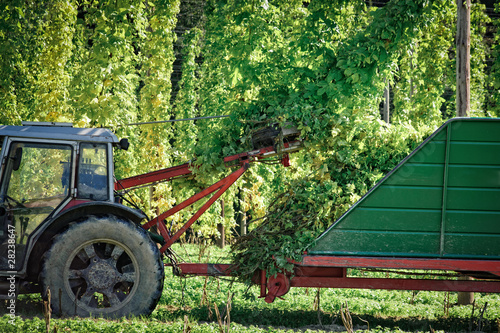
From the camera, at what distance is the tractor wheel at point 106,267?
17.4 feet

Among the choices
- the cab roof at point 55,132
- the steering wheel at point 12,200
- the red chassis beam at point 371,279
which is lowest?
the red chassis beam at point 371,279

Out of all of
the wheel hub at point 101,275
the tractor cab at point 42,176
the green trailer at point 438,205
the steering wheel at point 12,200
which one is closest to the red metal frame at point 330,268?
the green trailer at point 438,205

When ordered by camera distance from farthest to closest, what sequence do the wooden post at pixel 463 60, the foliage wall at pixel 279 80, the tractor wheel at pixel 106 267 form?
the wooden post at pixel 463 60
the foliage wall at pixel 279 80
the tractor wheel at pixel 106 267

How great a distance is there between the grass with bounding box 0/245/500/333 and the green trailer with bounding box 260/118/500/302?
2.56 feet

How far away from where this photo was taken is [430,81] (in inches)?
383

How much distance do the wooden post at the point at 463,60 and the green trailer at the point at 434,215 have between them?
2976 mm

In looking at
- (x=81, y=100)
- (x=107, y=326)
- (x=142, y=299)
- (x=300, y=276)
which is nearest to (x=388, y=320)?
(x=300, y=276)

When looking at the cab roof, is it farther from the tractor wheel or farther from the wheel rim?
the wheel rim

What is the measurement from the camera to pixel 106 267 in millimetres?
5469

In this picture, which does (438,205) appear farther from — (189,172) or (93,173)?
(93,173)

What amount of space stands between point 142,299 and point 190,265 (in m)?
0.70

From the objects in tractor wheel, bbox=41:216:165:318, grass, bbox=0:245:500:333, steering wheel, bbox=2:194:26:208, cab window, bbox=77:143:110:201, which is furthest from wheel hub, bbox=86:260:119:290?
steering wheel, bbox=2:194:26:208

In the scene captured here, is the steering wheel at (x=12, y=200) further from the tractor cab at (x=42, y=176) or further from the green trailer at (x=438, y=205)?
the green trailer at (x=438, y=205)

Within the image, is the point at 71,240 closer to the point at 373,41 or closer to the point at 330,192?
the point at 330,192
